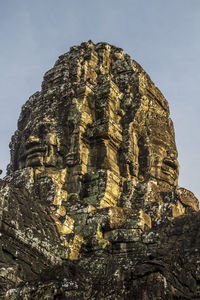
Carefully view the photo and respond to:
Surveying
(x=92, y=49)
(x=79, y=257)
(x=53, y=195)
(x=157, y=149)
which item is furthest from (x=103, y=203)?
(x=92, y=49)

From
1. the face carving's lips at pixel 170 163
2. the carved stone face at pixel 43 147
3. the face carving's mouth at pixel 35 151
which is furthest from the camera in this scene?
the face carving's lips at pixel 170 163

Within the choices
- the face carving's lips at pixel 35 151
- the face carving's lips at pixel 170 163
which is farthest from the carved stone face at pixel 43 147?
the face carving's lips at pixel 170 163

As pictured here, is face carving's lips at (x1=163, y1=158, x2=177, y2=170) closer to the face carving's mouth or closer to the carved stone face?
the carved stone face

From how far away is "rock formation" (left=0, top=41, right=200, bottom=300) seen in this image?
10938 mm

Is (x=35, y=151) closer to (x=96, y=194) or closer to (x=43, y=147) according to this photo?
(x=43, y=147)

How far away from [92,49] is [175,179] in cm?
830

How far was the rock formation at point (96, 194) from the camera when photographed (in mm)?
10938

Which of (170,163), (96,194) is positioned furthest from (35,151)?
(170,163)

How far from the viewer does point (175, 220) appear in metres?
18.4

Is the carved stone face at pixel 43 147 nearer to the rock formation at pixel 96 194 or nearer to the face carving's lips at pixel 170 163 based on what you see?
the rock formation at pixel 96 194

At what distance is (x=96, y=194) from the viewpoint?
70.1ft

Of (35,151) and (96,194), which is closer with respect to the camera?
(96,194)

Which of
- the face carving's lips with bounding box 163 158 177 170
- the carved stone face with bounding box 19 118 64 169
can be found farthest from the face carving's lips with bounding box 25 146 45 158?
the face carving's lips with bounding box 163 158 177 170

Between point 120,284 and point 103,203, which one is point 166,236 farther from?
point 120,284
